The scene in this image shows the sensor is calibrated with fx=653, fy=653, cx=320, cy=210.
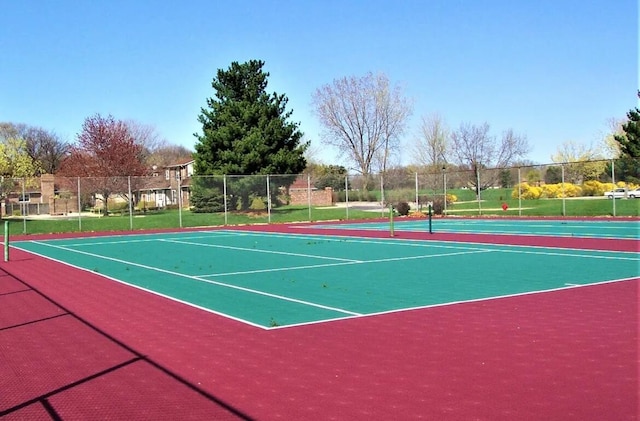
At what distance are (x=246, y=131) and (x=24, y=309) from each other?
33.0 meters

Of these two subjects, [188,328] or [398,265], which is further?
[398,265]

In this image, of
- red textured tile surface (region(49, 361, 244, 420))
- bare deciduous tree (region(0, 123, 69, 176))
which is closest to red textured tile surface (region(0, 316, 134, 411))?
red textured tile surface (region(49, 361, 244, 420))

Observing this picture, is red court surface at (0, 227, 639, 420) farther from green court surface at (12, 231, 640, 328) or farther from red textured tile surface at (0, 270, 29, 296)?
red textured tile surface at (0, 270, 29, 296)

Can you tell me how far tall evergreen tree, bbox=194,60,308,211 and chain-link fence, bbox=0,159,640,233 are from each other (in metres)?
1.55

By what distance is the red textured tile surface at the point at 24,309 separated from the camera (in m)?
9.28

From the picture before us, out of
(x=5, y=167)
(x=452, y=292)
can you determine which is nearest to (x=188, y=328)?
(x=452, y=292)

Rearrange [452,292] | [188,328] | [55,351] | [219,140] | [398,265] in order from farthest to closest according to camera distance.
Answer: [219,140] < [398,265] < [452,292] < [188,328] < [55,351]

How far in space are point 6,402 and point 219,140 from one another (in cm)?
3723

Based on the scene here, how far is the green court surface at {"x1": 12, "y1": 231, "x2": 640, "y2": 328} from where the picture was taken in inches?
392

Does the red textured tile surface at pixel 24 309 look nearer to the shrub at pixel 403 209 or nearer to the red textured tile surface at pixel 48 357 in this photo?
the red textured tile surface at pixel 48 357

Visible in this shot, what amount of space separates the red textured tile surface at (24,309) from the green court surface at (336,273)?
1808mm

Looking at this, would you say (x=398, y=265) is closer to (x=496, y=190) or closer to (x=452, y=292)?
(x=452, y=292)

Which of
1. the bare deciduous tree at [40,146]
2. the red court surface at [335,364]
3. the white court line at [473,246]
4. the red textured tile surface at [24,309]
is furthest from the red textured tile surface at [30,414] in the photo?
the bare deciduous tree at [40,146]

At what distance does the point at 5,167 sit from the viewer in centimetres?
7406
